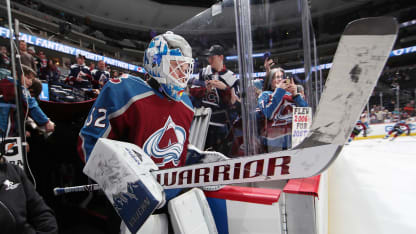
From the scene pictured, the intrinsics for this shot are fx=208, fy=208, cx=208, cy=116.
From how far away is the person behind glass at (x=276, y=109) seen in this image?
1.56 m

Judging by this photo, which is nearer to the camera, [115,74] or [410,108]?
[115,74]

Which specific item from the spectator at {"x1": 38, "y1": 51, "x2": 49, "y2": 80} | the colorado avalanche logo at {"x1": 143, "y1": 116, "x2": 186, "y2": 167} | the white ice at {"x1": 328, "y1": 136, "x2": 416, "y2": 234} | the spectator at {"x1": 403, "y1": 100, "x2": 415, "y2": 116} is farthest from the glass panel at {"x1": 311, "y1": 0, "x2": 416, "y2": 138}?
the spectator at {"x1": 38, "y1": 51, "x2": 49, "y2": 80}

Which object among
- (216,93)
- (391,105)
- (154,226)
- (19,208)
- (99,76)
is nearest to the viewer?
(154,226)

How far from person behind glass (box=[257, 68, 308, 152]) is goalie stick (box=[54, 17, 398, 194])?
118 centimetres

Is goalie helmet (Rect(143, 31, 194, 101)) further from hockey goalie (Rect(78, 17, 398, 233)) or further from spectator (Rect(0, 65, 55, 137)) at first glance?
spectator (Rect(0, 65, 55, 137))

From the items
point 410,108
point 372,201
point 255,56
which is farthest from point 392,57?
point 410,108

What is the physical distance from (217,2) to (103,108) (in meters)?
1.42

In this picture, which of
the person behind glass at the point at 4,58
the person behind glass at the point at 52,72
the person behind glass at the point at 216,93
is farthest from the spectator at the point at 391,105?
the person behind glass at the point at 4,58

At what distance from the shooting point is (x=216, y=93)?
173 centimetres

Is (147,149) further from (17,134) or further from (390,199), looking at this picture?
(390,199)

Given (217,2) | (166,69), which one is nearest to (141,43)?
(217,2)

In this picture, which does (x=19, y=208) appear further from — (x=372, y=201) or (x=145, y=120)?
(x=372, y=201)

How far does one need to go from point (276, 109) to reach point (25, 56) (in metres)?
1.71

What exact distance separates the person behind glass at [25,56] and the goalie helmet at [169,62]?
947mm
